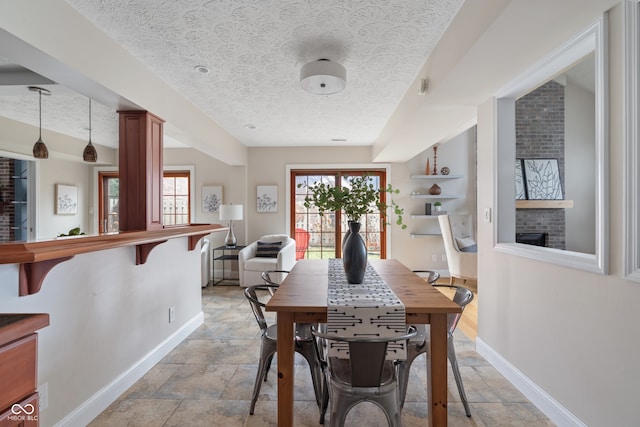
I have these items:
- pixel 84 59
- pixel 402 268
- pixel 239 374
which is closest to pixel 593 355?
pixel 402 268

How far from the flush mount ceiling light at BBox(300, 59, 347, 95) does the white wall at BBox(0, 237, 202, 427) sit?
185cm

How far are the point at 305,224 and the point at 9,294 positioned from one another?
4.92m

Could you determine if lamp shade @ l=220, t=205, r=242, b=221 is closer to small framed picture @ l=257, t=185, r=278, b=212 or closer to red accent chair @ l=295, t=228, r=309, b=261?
small framed picture @ l=257, t=185, r=278, b=212

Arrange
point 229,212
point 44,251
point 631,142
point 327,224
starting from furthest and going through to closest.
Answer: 1. point 327,224
2. point 229,212
3. point 631,142
4. point 44,251

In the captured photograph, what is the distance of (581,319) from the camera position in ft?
5.53

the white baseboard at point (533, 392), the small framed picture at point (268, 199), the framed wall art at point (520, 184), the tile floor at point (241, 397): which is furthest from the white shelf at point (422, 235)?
the white baseboard at point (533, 392)

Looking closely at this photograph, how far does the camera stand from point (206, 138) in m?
4.10

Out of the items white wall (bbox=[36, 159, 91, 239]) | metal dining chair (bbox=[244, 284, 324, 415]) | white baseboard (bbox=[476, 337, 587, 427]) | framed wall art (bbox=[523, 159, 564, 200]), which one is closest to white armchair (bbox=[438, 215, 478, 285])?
framed wall art (bbox=[523, 159, 564, 200])

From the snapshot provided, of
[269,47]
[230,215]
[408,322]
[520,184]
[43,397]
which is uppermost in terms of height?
[269,47]

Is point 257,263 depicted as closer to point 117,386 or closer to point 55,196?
point 117,386

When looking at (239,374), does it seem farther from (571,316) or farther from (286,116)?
(286,116)

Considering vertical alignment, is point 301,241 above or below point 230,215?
below

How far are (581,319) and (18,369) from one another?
2277 mm

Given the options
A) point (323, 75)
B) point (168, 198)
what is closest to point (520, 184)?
point (323, 75)
